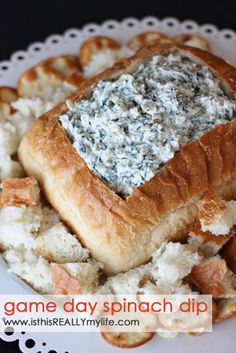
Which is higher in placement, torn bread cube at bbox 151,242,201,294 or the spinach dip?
the spinach dip

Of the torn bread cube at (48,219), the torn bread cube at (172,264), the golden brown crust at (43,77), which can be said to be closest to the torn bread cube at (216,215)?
the torn bread cube at (172,264)

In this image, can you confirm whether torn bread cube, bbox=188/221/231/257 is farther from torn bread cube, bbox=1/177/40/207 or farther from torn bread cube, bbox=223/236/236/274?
torn bread cube, bbox=1/177/40/207

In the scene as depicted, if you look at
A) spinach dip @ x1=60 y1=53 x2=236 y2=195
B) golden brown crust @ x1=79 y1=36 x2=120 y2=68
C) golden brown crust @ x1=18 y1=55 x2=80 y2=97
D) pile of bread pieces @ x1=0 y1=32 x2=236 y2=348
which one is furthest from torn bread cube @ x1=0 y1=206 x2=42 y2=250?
golden brown crust @ x1=79 y1=36 x2=120 y2=68

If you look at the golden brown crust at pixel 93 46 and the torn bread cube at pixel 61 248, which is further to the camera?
the golden brown crust at pixel 93 46

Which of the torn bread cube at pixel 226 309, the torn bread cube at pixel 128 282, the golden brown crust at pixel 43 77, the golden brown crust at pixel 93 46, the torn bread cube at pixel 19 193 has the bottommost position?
the torn bread cube at pixel 226 309

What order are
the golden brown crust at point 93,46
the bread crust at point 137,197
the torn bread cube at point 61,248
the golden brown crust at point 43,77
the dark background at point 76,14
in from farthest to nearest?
the dark background at point 76,14, the golden brown crust at point 93,46, the golden brown crust at point 43,77, the torn bread cube at point 61,248, the bread crust at point 137,197

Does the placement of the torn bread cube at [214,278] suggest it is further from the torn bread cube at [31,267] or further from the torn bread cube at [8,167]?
the torn bread cube at [8,167]

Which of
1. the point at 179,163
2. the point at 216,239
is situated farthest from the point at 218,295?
the point at 179,163
